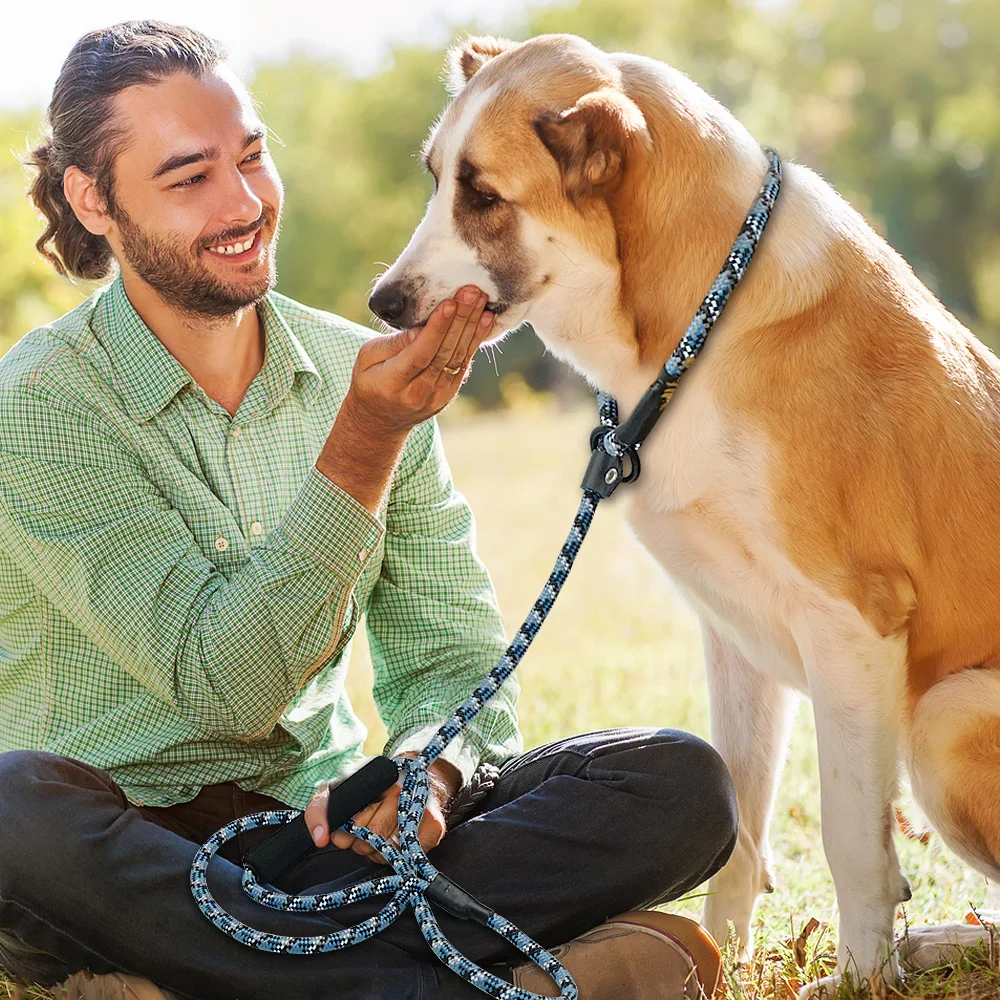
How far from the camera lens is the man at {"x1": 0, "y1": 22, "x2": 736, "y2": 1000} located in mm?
2055

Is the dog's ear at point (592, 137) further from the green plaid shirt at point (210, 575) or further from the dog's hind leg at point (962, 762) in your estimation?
the dog's hind leg at point (962, 762)

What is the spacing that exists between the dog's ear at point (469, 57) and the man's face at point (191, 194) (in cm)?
45

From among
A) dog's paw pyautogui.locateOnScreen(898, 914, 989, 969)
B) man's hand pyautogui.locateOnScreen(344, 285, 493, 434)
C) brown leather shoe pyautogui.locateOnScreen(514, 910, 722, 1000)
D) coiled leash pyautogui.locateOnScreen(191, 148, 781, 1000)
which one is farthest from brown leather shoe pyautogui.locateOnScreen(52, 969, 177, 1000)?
dog's paw pyautogui.locateOnScreen(898, 914, 989, 969)

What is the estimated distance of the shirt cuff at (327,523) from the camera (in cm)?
212

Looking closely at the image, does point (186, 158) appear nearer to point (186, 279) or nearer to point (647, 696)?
point (186, 279)

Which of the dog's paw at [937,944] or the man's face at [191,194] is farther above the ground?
the man's face at [191,194]

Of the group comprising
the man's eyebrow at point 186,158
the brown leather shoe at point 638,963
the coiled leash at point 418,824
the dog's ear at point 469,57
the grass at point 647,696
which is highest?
the dog's ear at point 469,57

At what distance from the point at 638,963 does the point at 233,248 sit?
1.61m

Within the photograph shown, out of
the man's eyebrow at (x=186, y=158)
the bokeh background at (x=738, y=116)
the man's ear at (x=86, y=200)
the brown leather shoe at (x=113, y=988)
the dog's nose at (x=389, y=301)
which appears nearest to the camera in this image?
the brown leather shoe at (x=113, y=988)

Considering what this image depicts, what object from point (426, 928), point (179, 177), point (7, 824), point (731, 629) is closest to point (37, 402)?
point (179, 177)

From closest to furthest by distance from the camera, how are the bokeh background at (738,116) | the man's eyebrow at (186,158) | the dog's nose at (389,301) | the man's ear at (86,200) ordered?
1. the dog's nose at (389,301)
2. the man's eyebrow at (186,158)
3. the man's ear at (86,200)
4. the bokeh background at (738,116)

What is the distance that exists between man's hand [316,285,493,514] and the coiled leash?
13.5 inches

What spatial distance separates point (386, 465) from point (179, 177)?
856mm

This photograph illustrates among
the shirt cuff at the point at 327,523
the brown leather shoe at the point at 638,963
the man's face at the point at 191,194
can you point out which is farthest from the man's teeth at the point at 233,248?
the brown leather shoe at the point at 638,963
